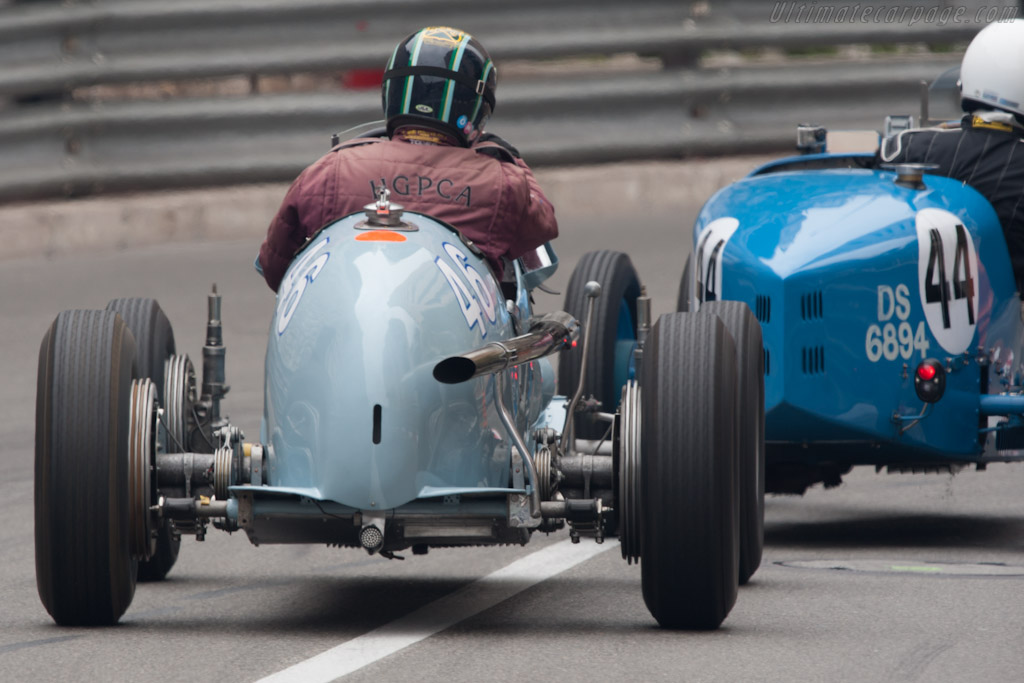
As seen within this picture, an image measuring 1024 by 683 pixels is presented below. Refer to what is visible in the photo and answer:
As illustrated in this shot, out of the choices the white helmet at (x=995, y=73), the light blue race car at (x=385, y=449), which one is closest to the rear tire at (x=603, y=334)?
the white helmet at (x=995, y=73)

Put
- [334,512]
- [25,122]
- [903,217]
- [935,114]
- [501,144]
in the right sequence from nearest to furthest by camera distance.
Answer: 1. [334,512]
2. [501,144]
3. [903,217]
4. [935,114]
5. [25,122]

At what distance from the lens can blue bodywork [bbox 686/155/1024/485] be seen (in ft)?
23.3

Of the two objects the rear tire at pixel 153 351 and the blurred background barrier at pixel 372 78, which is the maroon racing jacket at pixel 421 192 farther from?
the blurred background barrier at pixel 372 78

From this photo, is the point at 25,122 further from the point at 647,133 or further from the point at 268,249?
the point at 268,249

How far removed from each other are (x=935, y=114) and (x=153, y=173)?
6192 millimetres

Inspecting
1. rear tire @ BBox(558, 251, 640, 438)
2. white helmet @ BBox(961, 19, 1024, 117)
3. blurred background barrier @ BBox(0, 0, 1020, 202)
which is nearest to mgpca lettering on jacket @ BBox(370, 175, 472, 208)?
rear tire @ BBox(558, 251, 640, 438)

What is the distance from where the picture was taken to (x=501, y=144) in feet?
21.4

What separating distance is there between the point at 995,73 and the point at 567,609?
3473 mm

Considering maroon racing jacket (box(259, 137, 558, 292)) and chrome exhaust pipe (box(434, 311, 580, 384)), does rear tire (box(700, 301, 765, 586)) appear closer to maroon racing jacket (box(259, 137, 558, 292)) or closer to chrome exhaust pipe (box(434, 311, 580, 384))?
chrome exhaust pipe (box(434, 311, 580, 384))

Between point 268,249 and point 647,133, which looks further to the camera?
point 647,133

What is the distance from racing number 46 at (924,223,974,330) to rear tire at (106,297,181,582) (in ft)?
8.99

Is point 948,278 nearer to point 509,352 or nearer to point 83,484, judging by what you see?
point 509,352

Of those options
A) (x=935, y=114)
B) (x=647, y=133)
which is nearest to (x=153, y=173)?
(x=647, y=133)

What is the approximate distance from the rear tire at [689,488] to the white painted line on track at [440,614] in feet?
2.28
